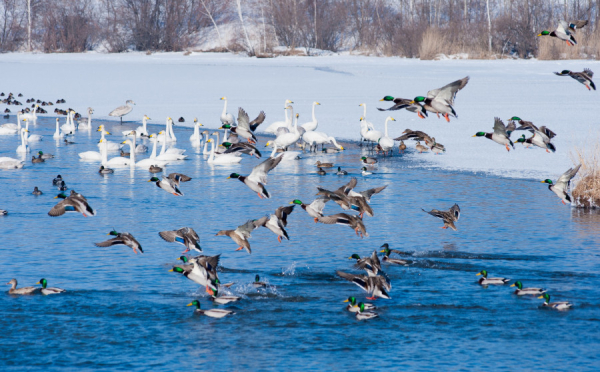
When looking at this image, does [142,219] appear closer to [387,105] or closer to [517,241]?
[517,241]

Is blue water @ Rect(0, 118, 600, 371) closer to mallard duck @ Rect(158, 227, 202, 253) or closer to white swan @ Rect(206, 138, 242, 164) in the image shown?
mallard duck @ Rect(158, 227, 202, 253)

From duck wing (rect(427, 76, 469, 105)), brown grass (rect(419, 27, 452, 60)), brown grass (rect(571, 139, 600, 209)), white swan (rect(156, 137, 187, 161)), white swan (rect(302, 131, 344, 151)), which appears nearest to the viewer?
duck wing (rect(427, 76, 469, 105))

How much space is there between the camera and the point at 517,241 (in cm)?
1238

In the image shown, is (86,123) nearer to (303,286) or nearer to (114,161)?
(114,161)

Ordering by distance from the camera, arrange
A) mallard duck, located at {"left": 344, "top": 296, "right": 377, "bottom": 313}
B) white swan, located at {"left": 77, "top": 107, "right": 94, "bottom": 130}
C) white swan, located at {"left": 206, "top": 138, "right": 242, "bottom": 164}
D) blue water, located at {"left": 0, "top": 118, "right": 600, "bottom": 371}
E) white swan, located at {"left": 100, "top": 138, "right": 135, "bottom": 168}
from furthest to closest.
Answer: white swan, located at {"left": 77, "top": 107, "right": 94, "bottom": 130}
white swan, located at {"left": 206, "top": 138, "right": 242, "bottom": 164}
white swan, located at {"left": 100, "top": 138, "right": 135, "bottom": 168}
mallard duck, located at {"left": 344, "top": 296, "right": 377, "bottom": 313}
blue water, located at {"left": 0, "top": 118, "right": 600, "bottom": 371}

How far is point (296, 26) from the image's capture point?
67.9 meters

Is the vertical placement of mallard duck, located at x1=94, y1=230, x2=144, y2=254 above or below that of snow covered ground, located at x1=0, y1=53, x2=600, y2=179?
below

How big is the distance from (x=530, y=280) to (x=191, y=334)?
475 cm

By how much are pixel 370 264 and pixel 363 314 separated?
136cm

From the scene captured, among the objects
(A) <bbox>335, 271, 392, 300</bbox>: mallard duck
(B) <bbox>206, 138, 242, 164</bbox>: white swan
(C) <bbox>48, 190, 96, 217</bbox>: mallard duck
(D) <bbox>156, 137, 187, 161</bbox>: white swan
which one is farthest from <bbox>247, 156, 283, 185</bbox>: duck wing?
(D) <bbox>156, 137, 187, 161</bbox>: white swan

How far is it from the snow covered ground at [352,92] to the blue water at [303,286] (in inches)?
172

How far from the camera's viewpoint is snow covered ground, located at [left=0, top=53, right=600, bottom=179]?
21.4 meters

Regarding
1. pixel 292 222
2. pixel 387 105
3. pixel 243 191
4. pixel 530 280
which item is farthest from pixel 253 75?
pixel 530 280

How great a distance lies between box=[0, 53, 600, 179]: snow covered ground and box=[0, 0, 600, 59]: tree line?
233 inches
